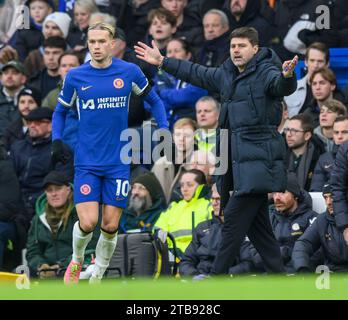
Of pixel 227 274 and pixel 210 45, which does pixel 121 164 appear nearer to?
pixel 227 274

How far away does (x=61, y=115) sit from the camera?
45.0ft

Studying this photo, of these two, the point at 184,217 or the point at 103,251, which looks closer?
the point at 103,251

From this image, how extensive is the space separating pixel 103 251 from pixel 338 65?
6.11 meters

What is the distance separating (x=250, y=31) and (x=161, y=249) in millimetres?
2905

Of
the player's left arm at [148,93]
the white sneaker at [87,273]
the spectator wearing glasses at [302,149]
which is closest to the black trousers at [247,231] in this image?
the player's left arm at [148,93]

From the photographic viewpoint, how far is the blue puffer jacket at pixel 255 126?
1312 cm

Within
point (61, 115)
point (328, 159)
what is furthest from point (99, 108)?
point (328, 159)

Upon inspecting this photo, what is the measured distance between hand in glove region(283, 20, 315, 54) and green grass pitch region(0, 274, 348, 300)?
8.11 metres

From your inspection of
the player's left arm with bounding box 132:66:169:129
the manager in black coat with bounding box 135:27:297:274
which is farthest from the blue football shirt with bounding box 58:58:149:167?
the manager in black coat with bounding box 135:27:297:274

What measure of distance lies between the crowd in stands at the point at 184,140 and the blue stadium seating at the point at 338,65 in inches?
9.3

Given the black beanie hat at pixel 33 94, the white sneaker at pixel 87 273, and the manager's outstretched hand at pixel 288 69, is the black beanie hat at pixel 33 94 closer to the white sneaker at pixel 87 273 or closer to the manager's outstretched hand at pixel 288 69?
the white sneaker at pixel 87 273

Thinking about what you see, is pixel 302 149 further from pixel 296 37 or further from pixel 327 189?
pixel 296 37

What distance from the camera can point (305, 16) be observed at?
18.8 m

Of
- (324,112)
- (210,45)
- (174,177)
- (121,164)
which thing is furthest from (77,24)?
(121,164)
